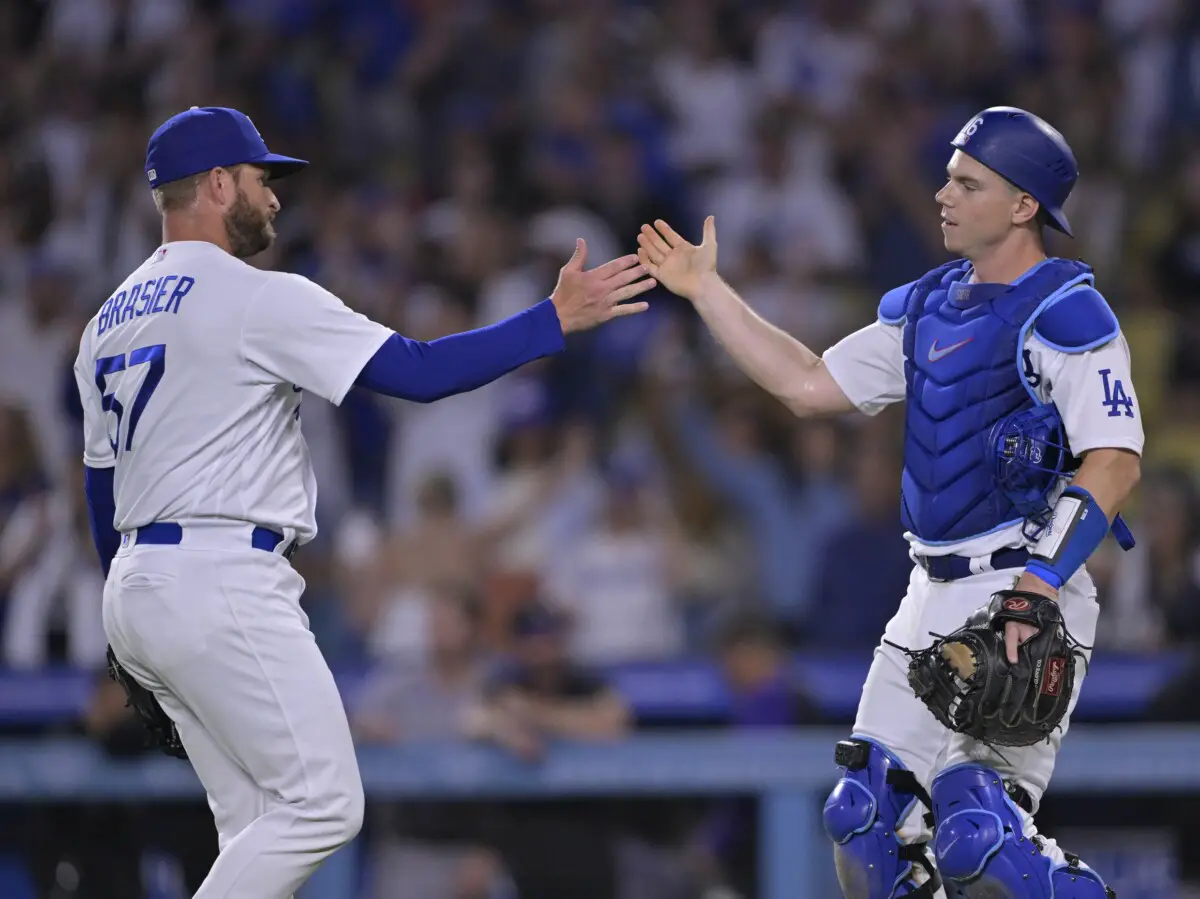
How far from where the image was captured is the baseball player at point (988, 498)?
416cm

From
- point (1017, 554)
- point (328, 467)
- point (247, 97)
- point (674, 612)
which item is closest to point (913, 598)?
point (1017, 554)

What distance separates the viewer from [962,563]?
442 centimetres

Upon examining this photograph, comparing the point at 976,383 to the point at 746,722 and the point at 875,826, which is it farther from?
the point at 746,722

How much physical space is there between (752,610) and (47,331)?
4.11 metres

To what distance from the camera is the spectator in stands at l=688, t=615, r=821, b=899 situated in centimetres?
658

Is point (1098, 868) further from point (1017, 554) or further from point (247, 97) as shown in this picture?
point (247, 97)

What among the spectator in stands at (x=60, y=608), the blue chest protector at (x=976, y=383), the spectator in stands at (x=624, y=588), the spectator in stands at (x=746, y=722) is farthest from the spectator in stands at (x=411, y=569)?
the blue chest protector at (x=976, y=383)

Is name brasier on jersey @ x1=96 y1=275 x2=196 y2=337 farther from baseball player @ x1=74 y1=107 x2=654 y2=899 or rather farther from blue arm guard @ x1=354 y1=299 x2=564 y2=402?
blue arm guard @ x1=354 y1=299 x2=564 y2=402

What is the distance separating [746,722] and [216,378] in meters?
3.08

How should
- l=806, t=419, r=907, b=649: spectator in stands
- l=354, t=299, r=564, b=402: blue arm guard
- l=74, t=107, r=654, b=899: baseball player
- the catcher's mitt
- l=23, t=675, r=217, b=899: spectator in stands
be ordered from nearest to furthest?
1. the catcher's mitt
2. l=74, t=107, r=654, b=899: baseball player
3. l=354, t=299, r=564, b=402: blue arm guard
4. l=23, t=675, r=217, b=899: spectator in stands
5. l=806, t=419, r=907, b=649: spectator in stands

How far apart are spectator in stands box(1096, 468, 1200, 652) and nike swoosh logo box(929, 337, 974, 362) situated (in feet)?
9.24

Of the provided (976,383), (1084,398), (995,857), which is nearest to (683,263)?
(976,383)

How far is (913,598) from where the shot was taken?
4582mm

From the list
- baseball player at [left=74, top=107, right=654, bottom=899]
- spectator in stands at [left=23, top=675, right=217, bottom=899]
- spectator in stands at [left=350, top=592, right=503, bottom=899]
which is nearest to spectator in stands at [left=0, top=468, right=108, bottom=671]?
spectator in stands at [left=23, top=675, right=217, bottom=899]
